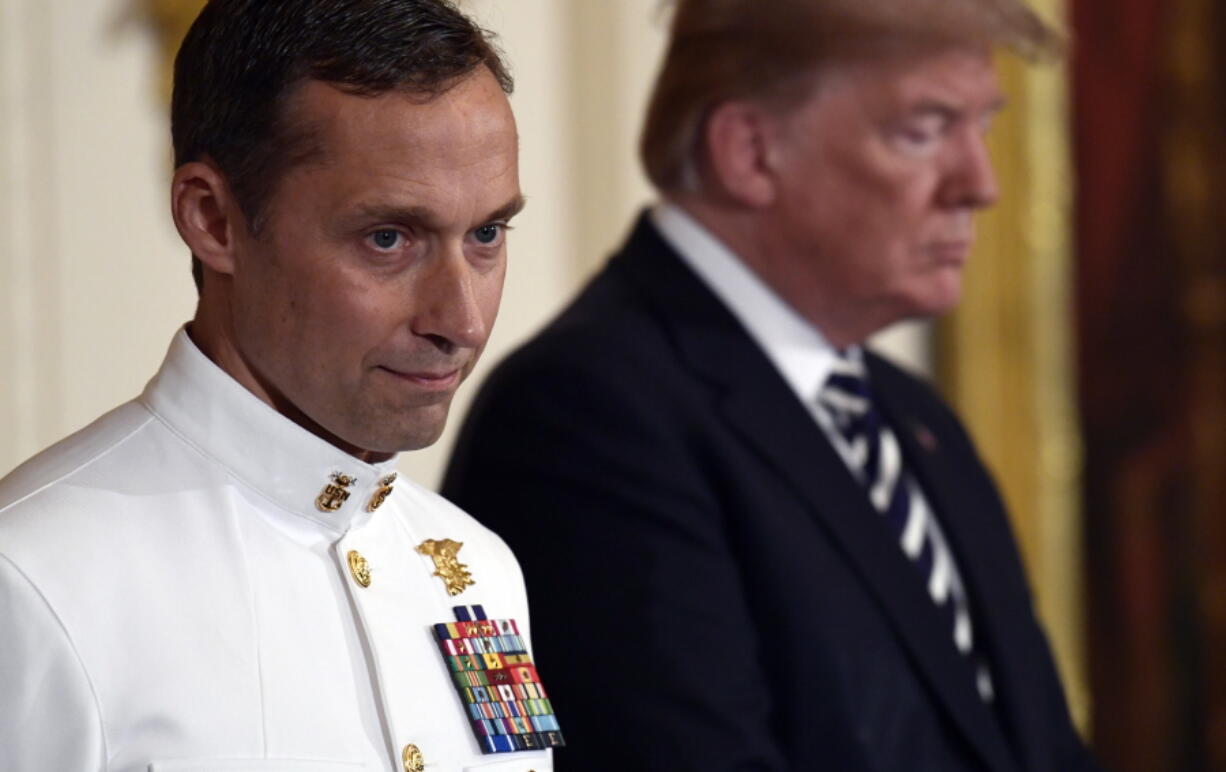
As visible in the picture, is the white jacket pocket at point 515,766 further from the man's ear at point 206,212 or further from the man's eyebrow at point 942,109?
the man's eyebrow at point 942,109

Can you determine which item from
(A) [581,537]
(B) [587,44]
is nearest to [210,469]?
(A) [581,537]

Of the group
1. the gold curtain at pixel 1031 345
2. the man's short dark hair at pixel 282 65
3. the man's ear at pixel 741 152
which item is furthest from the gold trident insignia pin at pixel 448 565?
the gold curtain at pixel 1031 345

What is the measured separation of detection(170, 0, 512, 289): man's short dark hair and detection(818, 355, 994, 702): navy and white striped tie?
140 centimetres

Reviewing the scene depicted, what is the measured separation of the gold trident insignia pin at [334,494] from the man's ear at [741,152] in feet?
4.70

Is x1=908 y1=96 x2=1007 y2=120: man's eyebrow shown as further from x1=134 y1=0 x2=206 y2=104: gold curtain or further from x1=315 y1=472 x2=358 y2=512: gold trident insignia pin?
x1=315 y1=472 x2=358 y2=512: gold trident insignia pin

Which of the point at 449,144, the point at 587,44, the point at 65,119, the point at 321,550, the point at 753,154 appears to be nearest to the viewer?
the point at 449,144

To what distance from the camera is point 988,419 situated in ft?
14.5

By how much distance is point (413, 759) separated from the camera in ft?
4.95

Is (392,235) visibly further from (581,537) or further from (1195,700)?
(1195,700)

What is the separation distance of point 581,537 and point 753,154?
0.79 meters

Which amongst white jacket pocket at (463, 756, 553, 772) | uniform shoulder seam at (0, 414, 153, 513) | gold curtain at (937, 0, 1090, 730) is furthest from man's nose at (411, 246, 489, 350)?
gold curtain at (937, 0, 1090, 730)

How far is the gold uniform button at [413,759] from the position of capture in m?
1.50

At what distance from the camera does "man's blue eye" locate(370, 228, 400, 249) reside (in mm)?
1454

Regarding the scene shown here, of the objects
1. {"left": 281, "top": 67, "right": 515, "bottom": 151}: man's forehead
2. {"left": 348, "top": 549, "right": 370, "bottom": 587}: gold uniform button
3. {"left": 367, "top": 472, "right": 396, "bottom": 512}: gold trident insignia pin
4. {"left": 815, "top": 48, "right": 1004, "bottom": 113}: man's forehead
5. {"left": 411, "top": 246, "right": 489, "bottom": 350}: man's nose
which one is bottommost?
{"left": 348, "top": 549, "right": 370, "bottom": 587}: gold uniform button
